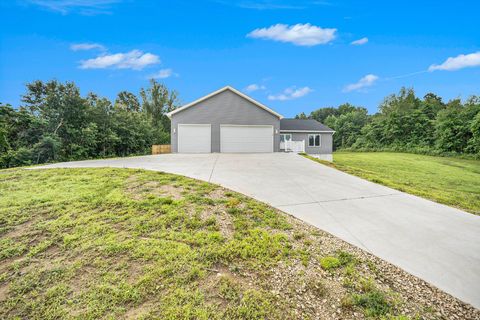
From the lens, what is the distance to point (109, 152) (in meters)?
17.7

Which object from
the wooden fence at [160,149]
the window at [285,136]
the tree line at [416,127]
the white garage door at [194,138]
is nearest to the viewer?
the white garage door at [194,138]

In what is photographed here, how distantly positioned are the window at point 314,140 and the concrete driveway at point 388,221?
14.1 m

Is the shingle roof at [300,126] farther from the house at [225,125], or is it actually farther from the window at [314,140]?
the house at [225,125]

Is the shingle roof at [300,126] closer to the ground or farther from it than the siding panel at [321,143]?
farther from it

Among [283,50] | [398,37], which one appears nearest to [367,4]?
[398,37]

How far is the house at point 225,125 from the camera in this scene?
1454cm

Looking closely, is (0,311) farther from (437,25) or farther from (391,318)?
(437,25)

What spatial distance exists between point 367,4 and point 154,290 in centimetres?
1456

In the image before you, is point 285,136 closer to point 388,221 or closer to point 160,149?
point 160,149

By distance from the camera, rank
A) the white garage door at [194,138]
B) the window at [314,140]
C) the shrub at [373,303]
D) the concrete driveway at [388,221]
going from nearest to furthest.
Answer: the shrub at [373,303], the concrete driveway at [388,221], the white garage door at [194,138], the window at [314,140]

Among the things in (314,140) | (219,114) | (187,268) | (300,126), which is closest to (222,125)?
(219,114)

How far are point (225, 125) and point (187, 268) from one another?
12.7m

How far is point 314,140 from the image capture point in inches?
812

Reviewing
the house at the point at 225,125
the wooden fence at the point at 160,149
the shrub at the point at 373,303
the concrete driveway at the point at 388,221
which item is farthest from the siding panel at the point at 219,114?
the shrub at the point at 373,303
